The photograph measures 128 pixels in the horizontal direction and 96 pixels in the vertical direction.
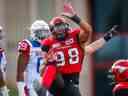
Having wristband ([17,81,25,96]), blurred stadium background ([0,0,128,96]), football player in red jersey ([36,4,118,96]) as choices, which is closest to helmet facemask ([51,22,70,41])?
football player in red jersey ([36,4,118,96])

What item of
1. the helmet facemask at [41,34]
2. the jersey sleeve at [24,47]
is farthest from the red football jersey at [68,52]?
the helmet facemask at [41,34]

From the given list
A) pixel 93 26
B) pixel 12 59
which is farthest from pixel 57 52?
pixel 12 59

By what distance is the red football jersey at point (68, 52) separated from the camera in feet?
37.9

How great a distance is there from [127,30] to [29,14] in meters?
3.91

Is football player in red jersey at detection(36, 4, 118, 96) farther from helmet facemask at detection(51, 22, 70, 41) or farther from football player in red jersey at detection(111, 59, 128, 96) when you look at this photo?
football player in red jersey at detection(111, 59, 128, 96)

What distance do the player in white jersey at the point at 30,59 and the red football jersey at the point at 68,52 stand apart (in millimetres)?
829

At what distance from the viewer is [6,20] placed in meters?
20.1

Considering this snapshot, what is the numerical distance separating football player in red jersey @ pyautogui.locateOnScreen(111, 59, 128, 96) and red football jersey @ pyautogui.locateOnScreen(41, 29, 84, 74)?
200 centimetres

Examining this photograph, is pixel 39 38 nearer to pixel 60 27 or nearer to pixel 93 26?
pixel 60 27

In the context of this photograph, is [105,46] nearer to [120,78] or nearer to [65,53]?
[65,53]

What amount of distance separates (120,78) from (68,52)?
2305mm

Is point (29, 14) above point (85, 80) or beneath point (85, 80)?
above

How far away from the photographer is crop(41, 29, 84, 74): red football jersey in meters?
11.5

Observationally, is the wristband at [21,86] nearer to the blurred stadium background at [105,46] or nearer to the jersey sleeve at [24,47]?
the jersey sleeve at [24,47]
